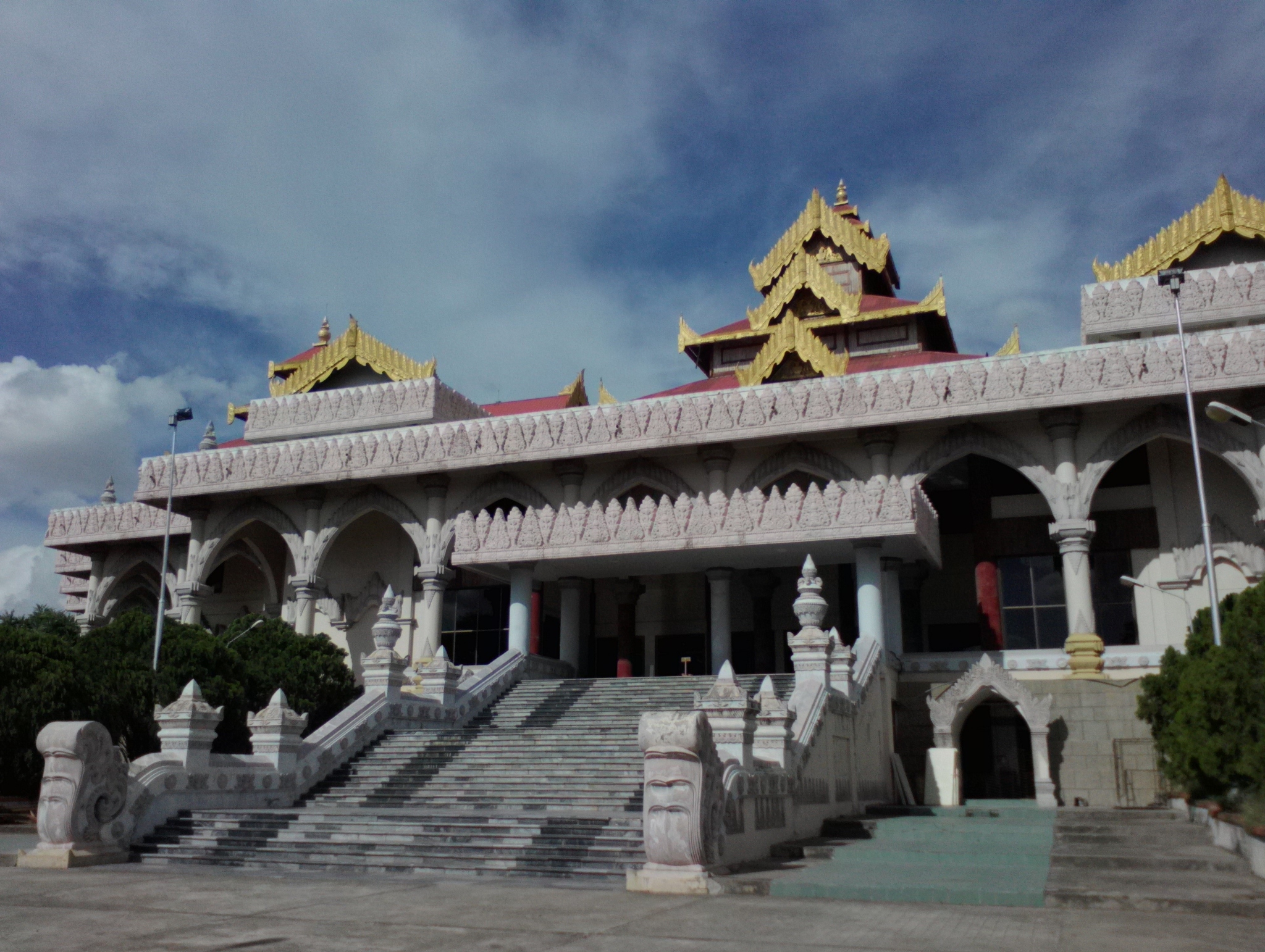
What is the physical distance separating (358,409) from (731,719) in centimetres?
2281

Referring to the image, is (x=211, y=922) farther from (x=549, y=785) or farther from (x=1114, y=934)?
(x=549, y=785)

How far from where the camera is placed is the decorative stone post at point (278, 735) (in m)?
15.4

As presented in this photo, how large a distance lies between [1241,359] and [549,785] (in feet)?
51.4

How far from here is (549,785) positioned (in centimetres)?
1493

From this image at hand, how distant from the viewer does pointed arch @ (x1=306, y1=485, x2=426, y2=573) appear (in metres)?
28.9

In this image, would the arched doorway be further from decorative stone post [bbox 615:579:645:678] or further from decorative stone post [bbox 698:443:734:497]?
decorative stone post [bbox 615:579:645:678]

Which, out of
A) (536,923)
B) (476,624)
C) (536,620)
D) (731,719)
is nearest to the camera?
(536,923)

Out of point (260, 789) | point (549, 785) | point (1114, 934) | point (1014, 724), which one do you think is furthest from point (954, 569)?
point (1114, 934)

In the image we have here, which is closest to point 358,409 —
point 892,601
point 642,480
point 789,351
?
point 642,480

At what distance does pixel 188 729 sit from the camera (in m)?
14.4

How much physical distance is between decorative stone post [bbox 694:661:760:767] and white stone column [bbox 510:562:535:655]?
1152cm

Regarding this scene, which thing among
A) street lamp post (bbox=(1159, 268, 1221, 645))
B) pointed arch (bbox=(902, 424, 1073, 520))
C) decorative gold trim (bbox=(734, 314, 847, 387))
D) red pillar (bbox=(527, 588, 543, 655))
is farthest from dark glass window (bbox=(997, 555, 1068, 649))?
red pillar (bbox=(527, 588, 543, 655))

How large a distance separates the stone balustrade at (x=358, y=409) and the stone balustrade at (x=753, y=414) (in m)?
2.29

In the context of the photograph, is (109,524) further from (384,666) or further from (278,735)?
(278,735)
